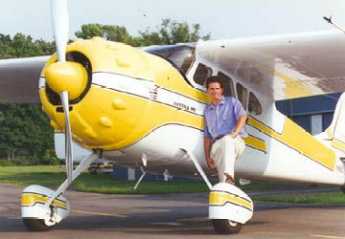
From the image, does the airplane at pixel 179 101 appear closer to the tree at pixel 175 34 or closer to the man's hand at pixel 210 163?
the man's hand at pixel 210 163

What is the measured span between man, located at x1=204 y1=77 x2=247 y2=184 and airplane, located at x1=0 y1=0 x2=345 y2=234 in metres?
0.12

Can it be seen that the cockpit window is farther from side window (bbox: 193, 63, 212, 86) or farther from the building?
the building

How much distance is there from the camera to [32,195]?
917 centimetres

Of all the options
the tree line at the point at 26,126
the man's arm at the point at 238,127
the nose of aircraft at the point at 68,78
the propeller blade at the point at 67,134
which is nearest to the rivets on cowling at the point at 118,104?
the nose of aircraft at the point at 68,78

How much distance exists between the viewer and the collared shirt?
361 inches

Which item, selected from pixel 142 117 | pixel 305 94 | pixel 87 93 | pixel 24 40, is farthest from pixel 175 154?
pixel 24 40

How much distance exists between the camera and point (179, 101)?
898 cm

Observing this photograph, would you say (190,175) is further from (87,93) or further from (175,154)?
(87,93)

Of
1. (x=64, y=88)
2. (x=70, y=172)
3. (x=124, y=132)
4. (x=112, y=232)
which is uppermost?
(x=64, y=88)

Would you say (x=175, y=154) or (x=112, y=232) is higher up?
(x=175, y=154)

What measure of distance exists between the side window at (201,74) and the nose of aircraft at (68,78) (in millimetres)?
1837

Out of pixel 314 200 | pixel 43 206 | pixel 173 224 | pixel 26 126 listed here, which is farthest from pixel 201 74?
pixel 26 126

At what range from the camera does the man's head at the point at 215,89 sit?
918cm

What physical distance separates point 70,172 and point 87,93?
152cm
